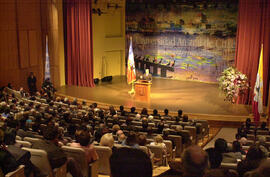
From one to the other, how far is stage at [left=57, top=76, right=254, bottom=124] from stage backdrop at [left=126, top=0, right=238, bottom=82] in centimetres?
84

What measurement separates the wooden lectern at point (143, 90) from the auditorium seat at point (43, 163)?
8484mm

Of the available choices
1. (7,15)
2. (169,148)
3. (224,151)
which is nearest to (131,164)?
→ (224,151)

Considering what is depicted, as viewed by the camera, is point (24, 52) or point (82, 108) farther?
point (24, 52)

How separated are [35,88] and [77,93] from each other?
1.60 meters

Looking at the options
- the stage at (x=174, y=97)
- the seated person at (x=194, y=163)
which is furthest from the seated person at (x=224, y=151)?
the stage at (x=174, y=97)

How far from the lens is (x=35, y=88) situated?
534 inches

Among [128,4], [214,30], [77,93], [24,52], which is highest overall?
[128,4]

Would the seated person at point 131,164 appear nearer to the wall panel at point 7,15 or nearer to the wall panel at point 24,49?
the wall panel at point 7,15

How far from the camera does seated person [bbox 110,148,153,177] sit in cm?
228

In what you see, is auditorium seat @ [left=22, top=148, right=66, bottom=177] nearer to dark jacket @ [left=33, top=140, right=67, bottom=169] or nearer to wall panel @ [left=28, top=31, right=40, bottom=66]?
dark jacket @ [left=33, top=140, right=67, bottom=169]

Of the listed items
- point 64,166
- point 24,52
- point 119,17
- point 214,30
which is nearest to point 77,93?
point 24,52

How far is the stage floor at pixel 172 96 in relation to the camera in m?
11.6

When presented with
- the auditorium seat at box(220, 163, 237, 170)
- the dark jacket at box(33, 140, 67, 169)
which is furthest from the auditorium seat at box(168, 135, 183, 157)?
the dark jacket at box(33, 140, 67, 169)

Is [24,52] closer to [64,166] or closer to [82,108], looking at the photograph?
[82,108]
